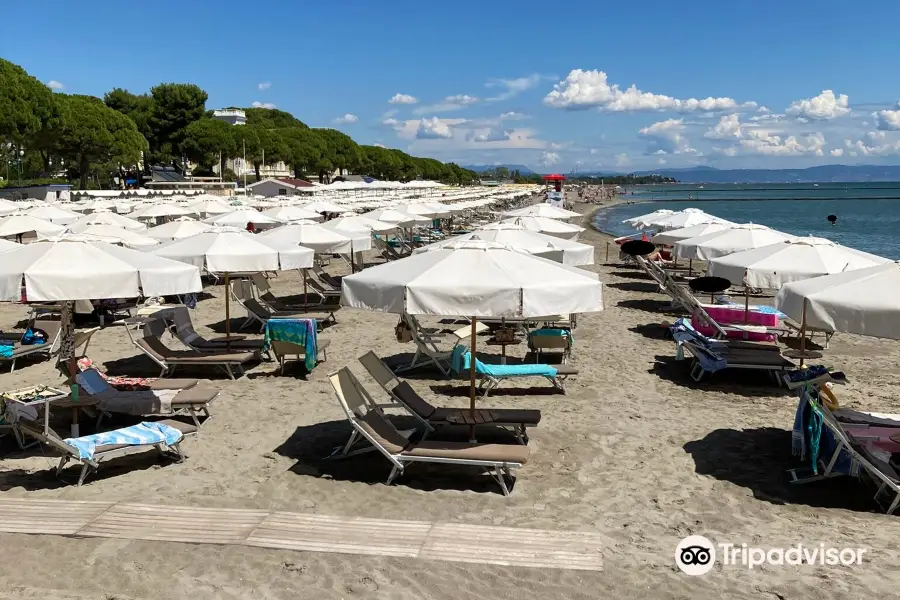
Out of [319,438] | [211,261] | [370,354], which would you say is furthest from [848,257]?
[211,261]

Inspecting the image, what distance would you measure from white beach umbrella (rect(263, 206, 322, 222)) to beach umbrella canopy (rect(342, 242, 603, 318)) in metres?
15.2

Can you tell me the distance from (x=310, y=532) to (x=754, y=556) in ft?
A: 9.30


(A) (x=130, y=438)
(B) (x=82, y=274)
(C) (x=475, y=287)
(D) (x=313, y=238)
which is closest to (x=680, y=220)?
(D) (x=313, y=238)

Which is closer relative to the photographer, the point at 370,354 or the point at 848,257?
the point at 370,354

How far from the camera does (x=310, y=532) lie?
495cm

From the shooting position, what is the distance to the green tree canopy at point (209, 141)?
68562 millimetres

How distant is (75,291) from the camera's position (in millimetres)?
6223

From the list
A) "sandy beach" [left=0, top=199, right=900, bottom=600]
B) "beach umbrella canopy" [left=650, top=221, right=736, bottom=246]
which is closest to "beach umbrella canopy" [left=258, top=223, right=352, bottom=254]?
"sandy beach" [left=0, top=199, right=900, bottom=600]

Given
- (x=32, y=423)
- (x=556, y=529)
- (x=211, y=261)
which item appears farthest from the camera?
(x=211, y=261)

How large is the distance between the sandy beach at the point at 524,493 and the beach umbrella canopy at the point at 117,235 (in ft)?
12.0

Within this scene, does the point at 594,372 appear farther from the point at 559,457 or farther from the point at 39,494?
the point at 39,494

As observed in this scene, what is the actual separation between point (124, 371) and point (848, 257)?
9.32 metres

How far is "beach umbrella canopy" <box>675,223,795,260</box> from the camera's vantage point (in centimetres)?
1302

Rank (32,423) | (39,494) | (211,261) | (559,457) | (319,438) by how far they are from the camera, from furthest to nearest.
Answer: (211,261) → (319,438) → (559,457) → (32,423) → (39,494)
